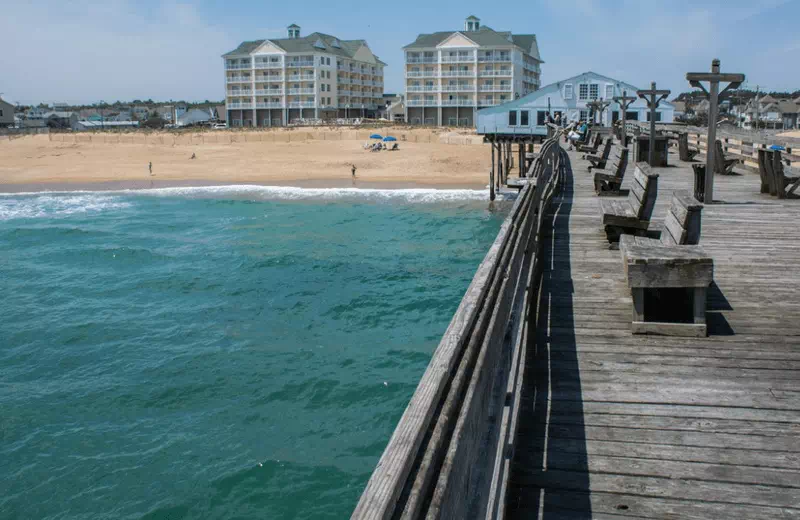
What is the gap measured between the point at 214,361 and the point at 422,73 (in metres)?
82.5

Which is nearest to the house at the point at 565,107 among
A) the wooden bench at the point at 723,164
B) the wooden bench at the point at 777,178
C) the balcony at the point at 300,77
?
the balcony at the point at 300,77

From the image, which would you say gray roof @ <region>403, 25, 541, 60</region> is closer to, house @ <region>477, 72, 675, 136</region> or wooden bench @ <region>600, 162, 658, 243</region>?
house @ <region>477, 72, 675, 136</region>

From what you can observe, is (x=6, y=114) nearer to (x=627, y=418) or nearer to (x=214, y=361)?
(x=214, y=361)

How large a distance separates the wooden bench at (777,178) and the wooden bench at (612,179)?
2427mm

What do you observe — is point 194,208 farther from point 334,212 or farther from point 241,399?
point 241,399

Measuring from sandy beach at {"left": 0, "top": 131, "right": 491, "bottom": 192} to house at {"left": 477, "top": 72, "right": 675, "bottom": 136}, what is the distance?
228 inches

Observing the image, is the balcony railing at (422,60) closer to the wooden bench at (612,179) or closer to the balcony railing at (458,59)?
the balcony railing at (458,59)

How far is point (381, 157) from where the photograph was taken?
179 ft

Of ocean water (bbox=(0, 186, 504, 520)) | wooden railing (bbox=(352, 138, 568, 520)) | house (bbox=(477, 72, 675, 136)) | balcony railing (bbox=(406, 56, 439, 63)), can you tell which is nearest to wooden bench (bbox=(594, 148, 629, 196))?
ocean water (bbox=(0, 186, 504, 520))

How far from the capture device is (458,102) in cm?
9150

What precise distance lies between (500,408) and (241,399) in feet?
31.7

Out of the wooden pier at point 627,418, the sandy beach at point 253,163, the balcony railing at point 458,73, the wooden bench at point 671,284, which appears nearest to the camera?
the wooden pier at point 627,418

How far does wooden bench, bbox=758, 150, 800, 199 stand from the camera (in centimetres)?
1259

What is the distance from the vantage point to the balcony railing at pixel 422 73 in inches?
3602
